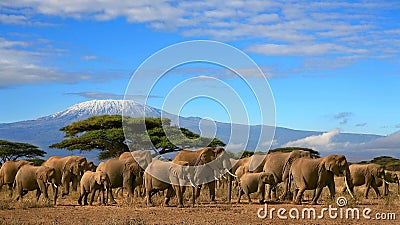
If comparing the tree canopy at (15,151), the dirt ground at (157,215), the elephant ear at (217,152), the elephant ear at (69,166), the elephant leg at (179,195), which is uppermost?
the tree canopy at (15,151)

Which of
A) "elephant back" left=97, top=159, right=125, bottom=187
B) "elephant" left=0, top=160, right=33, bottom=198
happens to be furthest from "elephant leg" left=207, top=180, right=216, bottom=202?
"elephant" left=0, top=160, right=33, bottom=198

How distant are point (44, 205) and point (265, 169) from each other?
28.3 feet

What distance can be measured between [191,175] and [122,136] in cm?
2621

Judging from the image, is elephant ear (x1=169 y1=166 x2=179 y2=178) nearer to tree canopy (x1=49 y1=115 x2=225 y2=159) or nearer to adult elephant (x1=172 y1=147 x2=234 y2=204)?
adult elephant (x1=172 y1=147 x2=234 y2=204)

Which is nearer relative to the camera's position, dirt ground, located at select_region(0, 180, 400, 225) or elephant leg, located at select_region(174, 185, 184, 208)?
dirt ground, located at select_region(0, 180, 400, 225)

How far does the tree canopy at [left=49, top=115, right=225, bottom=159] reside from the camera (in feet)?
160

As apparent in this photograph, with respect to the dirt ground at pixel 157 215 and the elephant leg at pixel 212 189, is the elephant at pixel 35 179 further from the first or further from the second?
the elephant leg at pixel 212 189

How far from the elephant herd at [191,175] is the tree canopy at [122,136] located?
65.5 feet

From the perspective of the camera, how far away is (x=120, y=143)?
49.8 metres

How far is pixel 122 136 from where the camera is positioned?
161ft

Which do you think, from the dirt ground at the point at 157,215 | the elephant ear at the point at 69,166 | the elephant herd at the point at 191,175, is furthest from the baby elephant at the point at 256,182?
the elephant ear at the point at 69,166

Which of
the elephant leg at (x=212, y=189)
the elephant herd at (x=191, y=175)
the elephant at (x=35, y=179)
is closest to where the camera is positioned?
the elephant herd at (x=191, y=175)

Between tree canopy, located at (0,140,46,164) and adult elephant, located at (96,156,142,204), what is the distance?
130ft

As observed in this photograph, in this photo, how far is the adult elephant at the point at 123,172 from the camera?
25391mm
